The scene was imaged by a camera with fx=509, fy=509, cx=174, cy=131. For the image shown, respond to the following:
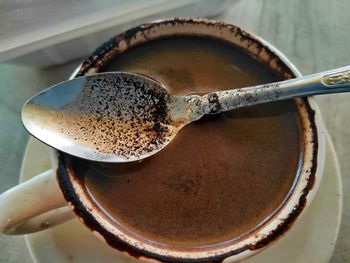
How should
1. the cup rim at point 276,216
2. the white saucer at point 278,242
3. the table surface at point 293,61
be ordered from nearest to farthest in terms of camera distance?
the cup rim at point 276,216 → the white saucer at point 278,242 → the table surface at point 293,61

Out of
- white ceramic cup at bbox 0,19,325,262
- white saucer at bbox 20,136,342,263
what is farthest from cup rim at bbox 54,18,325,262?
white saucer at bbox 20,136,342,263

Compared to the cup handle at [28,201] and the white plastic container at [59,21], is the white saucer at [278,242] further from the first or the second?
the white plastic container at [59,21]

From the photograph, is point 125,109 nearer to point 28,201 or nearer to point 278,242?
point 28,201

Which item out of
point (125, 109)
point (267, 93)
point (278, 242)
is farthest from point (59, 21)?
point (278, 242)

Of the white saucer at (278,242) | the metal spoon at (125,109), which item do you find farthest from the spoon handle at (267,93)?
the white saucer at (278,242)

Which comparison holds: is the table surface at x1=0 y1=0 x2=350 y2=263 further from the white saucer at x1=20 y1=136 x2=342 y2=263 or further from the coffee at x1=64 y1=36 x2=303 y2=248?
the coffee at x1=64 y1=36 x2=303 y2=248
